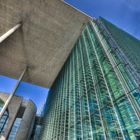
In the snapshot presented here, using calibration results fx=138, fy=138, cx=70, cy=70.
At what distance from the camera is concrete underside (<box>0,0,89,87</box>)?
564 inches

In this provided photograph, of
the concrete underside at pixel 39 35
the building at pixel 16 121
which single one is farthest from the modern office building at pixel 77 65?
the building at pixel 16 121

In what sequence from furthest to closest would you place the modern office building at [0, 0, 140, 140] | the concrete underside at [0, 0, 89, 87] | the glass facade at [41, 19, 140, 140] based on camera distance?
the concrete underside at [0, 0, 89, 87] < the modern office building at [0, 0, 140, 140] < the glass facade at [41, 19, 140, 140]

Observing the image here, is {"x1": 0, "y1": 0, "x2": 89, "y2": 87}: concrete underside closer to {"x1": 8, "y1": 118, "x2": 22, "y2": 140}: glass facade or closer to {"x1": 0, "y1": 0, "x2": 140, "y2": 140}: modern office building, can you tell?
{"x1": 0, "y1": 0, "x2": 140, "y2": 140}: modern office building

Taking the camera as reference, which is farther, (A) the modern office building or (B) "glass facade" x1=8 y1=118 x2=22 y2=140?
(B) "glass facade" x1=8 y1=118 x2=22 y2=140

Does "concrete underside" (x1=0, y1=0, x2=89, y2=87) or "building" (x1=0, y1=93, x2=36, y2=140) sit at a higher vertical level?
"concrete underside" (x1=0, y1=0, x2=89, y2=87)

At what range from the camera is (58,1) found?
1388 centimetres

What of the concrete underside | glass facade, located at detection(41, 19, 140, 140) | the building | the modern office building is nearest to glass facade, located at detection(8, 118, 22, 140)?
the building

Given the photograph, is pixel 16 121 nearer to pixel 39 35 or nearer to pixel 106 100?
pixel 39 35

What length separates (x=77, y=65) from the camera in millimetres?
13789

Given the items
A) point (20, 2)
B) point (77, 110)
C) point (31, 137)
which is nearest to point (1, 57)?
point (20, 2)

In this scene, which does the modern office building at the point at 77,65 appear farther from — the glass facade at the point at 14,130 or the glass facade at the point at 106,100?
the glass facade at the point at 14,130

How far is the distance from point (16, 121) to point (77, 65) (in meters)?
13.0

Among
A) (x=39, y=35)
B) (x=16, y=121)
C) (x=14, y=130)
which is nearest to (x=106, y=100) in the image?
(x=39, y=35)

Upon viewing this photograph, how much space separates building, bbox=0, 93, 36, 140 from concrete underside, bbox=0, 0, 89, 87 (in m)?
4.73
